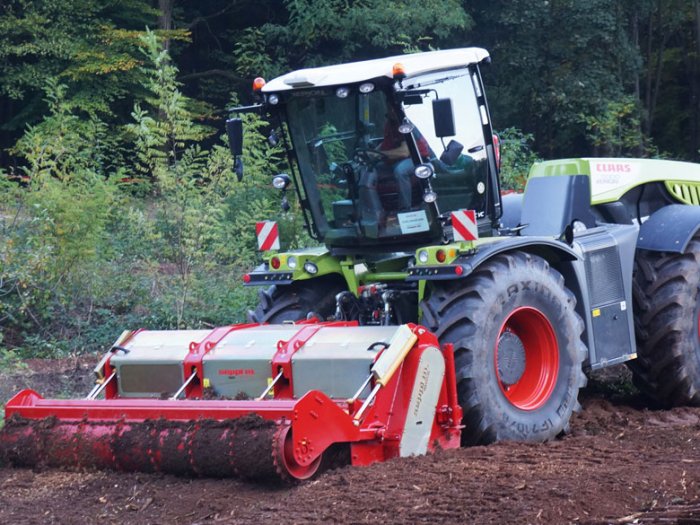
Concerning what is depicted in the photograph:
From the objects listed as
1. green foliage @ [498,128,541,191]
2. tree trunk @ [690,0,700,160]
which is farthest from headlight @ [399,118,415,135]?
tree trunk @ [690,0,700,160]

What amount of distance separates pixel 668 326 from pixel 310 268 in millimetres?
2896

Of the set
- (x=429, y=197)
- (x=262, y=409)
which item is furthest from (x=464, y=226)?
(x=262, y=409)

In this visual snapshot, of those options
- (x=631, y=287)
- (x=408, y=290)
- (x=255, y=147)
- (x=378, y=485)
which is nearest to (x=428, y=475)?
(x=378, y=485)

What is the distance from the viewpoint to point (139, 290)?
12.9 meters

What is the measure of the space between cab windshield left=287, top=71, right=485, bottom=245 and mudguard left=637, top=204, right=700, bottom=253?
1.93 m

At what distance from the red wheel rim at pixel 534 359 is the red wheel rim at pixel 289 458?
1969 millimetres

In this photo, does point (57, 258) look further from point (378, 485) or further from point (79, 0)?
point (79, 0)

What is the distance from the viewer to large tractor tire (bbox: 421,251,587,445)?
6.84 m

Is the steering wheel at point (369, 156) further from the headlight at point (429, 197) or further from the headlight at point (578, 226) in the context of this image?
the headlight at point (578, 226)

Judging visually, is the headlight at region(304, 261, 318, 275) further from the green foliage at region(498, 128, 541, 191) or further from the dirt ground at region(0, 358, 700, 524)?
the green foliage at region(498, 128, 541, 191)

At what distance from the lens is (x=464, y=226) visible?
7.18 metres

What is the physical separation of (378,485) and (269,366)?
1377 millimetres

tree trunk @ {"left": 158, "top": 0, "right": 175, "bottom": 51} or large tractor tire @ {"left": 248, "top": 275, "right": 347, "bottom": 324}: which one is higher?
tree trunk @ {"left": 158, "top": 0, "right": 175, "bottom": 51}

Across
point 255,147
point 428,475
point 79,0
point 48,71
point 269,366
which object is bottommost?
point 428,475
